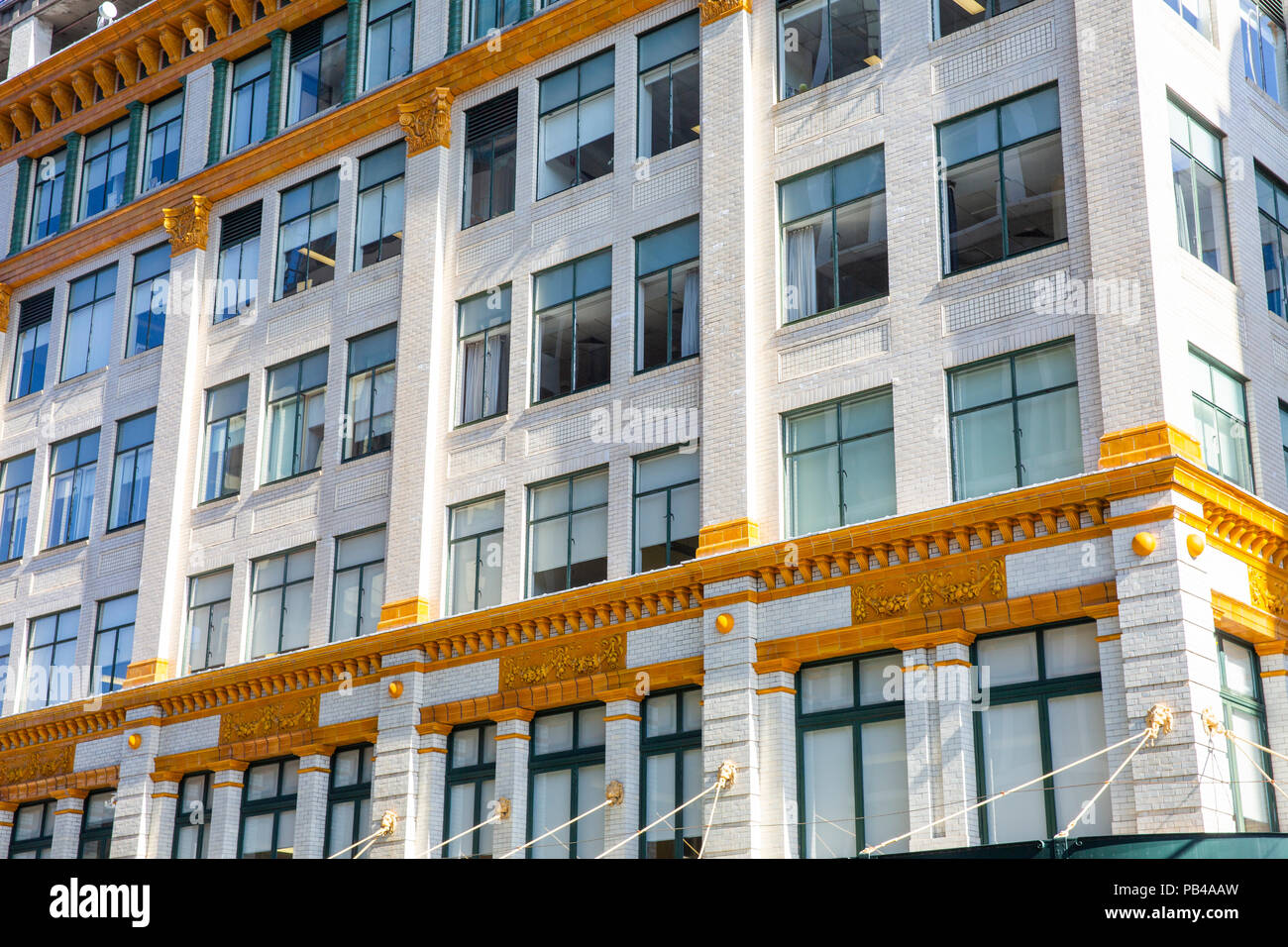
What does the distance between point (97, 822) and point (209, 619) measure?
5.36m

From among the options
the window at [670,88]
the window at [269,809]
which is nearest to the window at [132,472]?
the window at [269,809]

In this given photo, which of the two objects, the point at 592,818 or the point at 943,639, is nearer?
the point at 943,639

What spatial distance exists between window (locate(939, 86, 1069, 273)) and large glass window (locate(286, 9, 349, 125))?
665 inches

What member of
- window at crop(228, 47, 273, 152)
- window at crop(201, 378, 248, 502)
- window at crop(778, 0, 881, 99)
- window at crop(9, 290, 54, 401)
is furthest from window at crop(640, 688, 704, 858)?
window at crop(9, 290, 54, 401)

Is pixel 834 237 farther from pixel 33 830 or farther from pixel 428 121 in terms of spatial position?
pixel 33 830

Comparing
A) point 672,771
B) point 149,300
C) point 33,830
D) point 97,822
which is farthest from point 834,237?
point 33,830

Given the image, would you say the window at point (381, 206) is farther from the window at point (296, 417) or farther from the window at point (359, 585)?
the window at point (359, 585)

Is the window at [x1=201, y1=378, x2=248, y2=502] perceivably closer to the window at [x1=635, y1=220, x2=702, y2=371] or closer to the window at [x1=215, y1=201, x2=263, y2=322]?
the window at [x1=215, y1=201, x2=263, y2=322]

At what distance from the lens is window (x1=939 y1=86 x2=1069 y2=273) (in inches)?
987

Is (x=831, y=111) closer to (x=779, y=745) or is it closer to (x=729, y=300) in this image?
(x=729, y=300)

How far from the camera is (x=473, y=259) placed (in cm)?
3294

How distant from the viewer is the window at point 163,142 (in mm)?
40594
